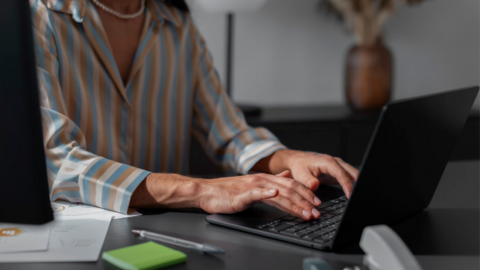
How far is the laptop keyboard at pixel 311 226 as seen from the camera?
858 mm

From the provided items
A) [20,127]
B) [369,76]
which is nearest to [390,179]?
[20,127]

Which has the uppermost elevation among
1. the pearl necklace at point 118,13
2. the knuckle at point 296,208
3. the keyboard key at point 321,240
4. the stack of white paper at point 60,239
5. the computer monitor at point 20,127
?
the pearl necklace at point 118,13

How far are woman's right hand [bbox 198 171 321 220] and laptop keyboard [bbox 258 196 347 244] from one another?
16 mm

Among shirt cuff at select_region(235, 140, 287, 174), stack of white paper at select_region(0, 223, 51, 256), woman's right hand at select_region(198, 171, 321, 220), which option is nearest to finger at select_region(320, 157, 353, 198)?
woman's right hand at select_region(198, 171, 321, 220)

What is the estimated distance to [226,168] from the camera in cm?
154

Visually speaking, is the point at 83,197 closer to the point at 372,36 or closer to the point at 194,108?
the point at 194,108

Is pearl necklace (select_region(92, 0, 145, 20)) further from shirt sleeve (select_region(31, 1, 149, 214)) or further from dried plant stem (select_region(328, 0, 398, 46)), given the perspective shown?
dried plant stem (select_region(328, 0, 398, 46))

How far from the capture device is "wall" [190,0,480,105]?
9.37 feet

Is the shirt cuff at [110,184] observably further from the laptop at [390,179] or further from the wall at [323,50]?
the wall at [323,50]

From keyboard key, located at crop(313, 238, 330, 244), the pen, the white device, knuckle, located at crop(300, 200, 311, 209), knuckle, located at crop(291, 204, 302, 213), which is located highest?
the white device

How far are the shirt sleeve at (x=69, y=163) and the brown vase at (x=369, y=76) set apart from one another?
68.1 inches

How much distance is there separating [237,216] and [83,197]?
0.30 meters

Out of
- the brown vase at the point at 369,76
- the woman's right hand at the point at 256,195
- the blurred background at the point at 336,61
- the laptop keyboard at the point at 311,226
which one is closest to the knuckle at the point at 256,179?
the woman's right hand at the point at 256,195

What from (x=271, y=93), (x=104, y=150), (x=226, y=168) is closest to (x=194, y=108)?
(x=226, y=168)
